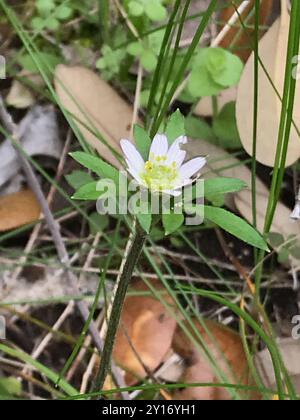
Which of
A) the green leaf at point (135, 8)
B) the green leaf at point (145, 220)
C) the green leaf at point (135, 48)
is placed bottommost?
the green leaf at point (145, 220)

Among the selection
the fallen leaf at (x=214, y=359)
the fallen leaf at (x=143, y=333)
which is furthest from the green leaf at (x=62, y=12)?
the fallen leaf at (x=214, y=359)

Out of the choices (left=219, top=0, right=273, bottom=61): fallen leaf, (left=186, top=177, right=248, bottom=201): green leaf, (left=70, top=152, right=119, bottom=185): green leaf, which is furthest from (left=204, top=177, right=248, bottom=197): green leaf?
(left=219, top=0, right=273, bottom=61): fallen leaf

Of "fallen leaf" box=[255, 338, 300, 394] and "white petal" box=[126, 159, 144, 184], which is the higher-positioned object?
"white petal" box=[126, 159, 144, 184]

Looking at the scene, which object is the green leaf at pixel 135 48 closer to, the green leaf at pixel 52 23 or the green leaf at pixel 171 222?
the green leaf at pixel 52 23

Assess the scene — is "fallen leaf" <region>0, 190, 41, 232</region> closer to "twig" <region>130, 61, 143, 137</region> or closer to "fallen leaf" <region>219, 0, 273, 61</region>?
"twig" <region>130, 61, 143, 137</region>

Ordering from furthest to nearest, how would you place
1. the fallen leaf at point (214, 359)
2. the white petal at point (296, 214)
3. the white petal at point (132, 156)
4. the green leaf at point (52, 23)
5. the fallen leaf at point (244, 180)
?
the green leaf at point (52, 23) → the fallen leaf at point (244, 180) → the fallen leaf at point (214, 359) → the white petal at point (296, 214) → the white petal at point (132, 156)
